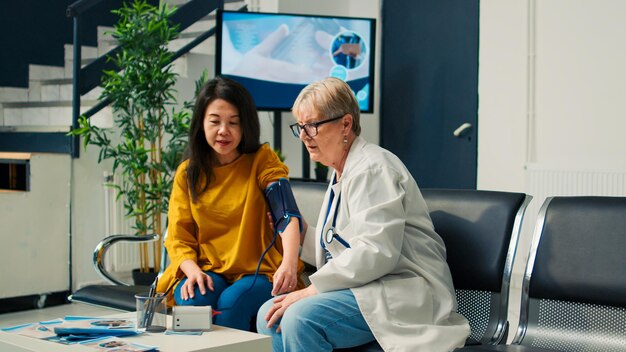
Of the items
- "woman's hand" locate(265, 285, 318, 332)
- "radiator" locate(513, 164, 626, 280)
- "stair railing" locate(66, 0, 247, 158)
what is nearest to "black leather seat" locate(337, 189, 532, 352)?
"woman's hand" locate(265, 285, 318, 332)

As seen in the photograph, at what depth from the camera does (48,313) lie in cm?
530

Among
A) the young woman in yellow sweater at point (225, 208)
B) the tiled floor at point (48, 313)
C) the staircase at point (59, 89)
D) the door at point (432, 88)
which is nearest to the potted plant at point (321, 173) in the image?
the door at point (432, 88)

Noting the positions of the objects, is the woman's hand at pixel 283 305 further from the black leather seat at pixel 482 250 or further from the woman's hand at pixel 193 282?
the black leather seat at pixel 482 250

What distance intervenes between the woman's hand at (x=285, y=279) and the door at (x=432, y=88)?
348cm

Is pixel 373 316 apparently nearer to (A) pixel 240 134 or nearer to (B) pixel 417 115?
(A) pixel 240 134

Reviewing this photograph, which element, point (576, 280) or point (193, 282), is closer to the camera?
point (576, 280)

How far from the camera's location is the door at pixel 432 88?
6.19 m

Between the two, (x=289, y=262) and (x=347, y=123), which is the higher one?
(x=347, y=123)

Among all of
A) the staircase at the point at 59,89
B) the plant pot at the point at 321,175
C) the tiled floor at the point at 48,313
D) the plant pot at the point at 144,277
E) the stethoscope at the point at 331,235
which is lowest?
the tiled floor at the point at 48,313

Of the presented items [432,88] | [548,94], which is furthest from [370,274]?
[432,88]

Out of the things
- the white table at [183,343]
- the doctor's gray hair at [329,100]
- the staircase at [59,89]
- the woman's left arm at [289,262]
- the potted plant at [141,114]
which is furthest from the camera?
the staircase at [59,89]

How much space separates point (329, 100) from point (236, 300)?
0.74m

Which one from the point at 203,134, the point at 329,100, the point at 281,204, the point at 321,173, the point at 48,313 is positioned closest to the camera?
the point at 329,100

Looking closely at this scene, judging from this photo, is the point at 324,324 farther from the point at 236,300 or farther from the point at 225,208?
the point at 225,208
